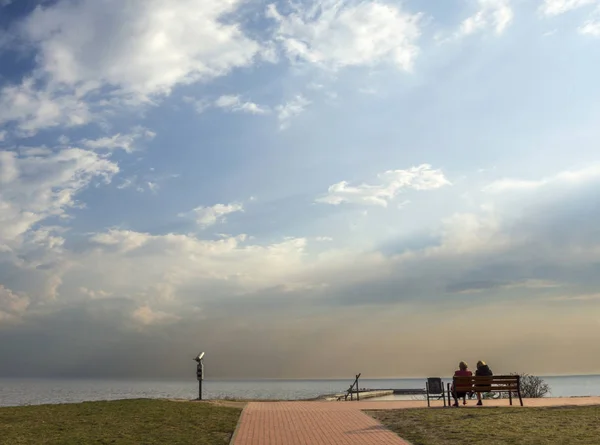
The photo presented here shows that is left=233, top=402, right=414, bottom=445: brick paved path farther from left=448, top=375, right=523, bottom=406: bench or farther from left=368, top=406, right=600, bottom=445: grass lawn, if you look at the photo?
left=448, top=375, right=523, bottom=406: bench

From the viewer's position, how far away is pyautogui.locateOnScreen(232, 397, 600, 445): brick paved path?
507 inches

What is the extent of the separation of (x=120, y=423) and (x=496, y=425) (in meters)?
9.70

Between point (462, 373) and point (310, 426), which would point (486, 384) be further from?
point (310, 426)

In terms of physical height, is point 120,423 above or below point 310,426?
above

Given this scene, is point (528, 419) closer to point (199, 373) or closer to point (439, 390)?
point (439, 390)

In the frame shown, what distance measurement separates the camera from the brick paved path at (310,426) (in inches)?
507

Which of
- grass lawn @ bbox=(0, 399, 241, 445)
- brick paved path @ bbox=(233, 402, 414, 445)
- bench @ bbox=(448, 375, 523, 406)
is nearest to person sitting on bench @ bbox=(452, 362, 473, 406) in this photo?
bench @ bbox=(448, 375, 523, 406)

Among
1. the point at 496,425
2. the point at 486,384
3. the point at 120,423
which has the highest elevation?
the point at 486,384

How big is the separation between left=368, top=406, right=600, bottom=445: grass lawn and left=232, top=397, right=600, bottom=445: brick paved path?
0.61 meters

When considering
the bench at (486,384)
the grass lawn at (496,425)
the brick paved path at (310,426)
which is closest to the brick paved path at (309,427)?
the brick paved path at (310,426)

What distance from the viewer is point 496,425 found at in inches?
560

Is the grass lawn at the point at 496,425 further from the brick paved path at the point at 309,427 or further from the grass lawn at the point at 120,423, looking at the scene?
the grass lawn at the point at 120,423

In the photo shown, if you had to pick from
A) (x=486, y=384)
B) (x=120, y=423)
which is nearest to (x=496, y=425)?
(x=486, y=384)

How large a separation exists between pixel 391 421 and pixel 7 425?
10270mm
